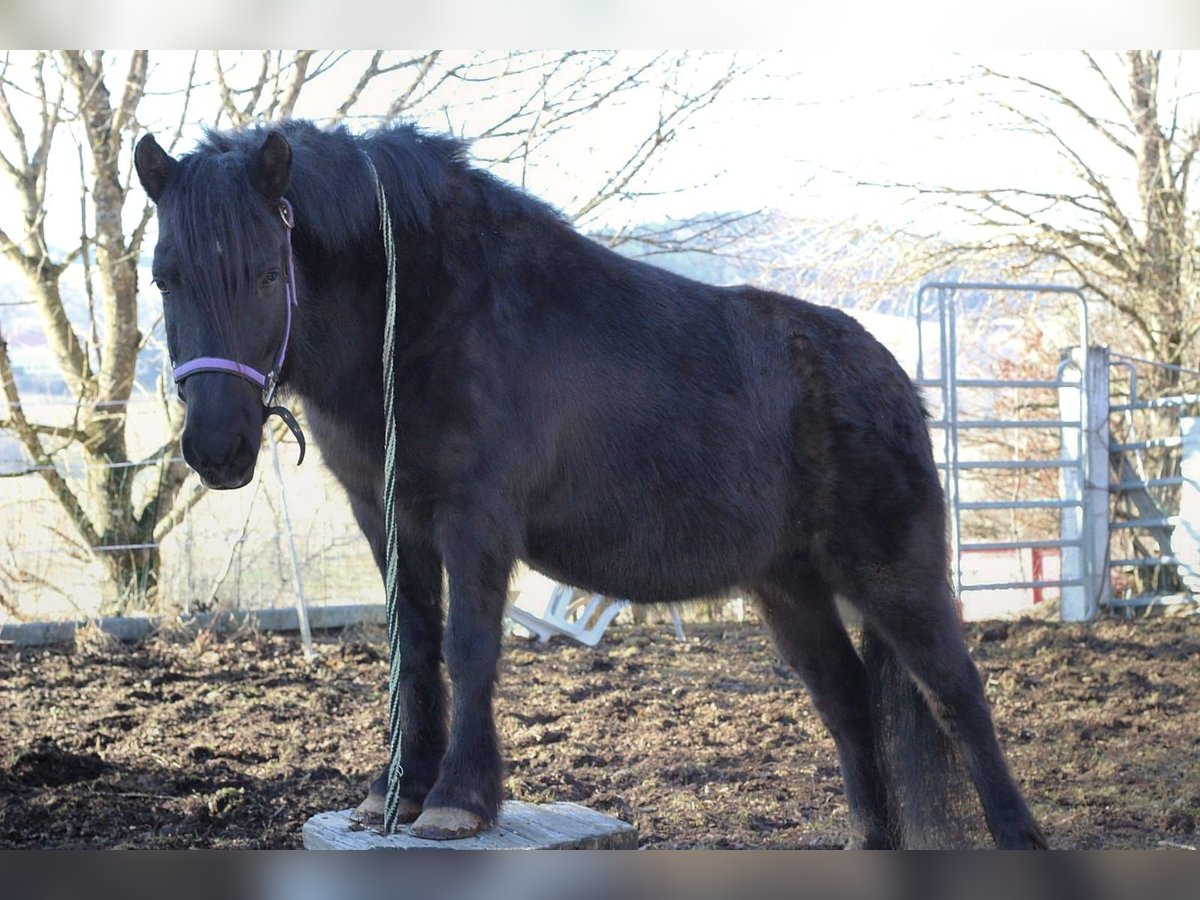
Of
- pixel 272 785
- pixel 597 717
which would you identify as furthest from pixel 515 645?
pixel 272 785

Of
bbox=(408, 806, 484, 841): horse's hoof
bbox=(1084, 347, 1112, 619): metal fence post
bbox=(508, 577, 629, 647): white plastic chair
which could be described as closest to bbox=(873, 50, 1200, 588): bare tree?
bbox=(1084, 347, 1112, 619): metal fence post

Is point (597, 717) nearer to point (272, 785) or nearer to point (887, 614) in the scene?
point (272, 785)

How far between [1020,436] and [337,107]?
6006 mm

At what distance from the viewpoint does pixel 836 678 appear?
3.10 meters

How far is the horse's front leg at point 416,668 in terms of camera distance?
8.78 feet

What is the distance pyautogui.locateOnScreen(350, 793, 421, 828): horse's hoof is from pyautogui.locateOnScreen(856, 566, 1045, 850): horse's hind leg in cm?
125

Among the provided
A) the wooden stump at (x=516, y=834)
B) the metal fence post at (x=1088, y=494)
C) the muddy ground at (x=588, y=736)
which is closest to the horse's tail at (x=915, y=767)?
the muddy ground at (x=588, y=736)

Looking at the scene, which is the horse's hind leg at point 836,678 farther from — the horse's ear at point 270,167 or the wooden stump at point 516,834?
the horse's ear at point 270,167

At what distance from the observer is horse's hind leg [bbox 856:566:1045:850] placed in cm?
286

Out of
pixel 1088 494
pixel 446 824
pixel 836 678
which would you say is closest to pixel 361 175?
pixel 446 824

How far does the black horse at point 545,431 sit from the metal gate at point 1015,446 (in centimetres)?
304

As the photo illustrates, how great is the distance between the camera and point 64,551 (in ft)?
21.2

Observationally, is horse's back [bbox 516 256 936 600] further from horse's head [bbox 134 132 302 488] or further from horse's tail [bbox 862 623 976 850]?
horse's head [bbox 134 132 302 488]

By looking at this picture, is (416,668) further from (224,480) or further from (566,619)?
(566,619)
